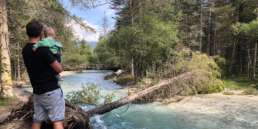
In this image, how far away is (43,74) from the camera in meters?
3.98

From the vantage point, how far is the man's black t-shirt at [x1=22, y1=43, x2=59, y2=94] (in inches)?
154

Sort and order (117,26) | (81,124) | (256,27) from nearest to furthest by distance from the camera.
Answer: (81,124) → (256,27) → (117,26)

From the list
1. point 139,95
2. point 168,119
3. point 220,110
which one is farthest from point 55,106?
point 220,110

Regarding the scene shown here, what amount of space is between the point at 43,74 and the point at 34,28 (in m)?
0.62

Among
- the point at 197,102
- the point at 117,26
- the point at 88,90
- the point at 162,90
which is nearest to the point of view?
the point at 88,90

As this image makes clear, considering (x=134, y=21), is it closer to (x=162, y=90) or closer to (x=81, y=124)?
(x=162, y=90)

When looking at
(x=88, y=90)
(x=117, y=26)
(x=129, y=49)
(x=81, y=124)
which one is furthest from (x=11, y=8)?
(x=117, y=26)

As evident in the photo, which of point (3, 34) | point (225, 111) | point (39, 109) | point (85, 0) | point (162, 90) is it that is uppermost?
point (85, 0)

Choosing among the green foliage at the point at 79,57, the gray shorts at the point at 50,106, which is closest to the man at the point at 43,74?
the gray shorts at the point at 50,106

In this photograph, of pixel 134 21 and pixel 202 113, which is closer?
pixel 202 113

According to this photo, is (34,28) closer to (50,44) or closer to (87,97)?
(50,44)

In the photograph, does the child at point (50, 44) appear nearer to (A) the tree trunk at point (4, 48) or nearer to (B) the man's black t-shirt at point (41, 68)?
(B) the man's black t-shirt at point (41, 68)

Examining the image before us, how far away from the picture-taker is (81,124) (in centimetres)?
633

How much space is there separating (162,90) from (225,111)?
2.75 metres
